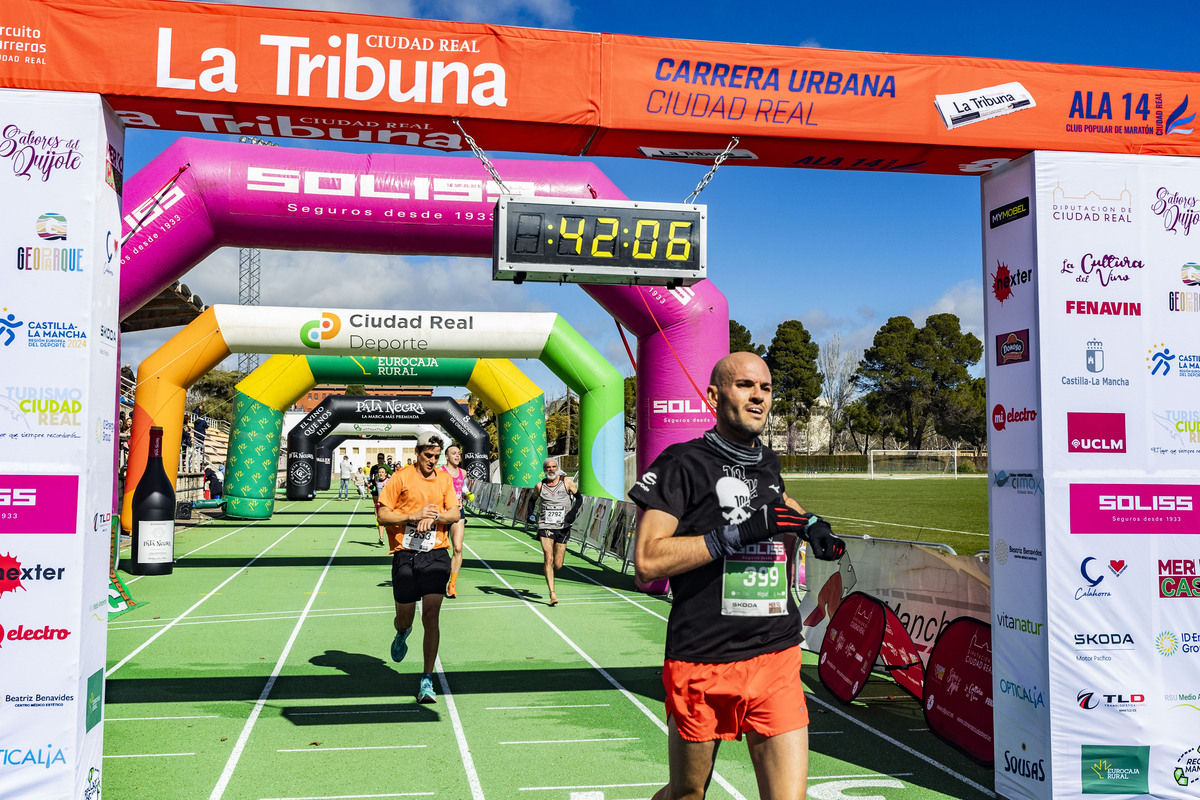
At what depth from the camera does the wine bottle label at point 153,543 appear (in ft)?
44.1

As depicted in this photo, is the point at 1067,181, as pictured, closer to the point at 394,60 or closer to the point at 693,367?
the point at 394,60

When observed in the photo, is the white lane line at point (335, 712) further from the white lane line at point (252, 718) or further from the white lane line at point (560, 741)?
the white lane line at point (560, 741)

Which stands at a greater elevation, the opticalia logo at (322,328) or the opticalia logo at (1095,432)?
the opticalia logo at (322,328)

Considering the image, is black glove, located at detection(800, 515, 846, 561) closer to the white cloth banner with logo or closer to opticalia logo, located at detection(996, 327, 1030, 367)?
the white cloth banner with logo

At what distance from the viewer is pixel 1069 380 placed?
491 cm

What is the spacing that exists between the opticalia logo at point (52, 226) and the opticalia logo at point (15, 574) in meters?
1.52

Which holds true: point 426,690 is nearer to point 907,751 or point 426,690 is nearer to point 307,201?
point 907,751

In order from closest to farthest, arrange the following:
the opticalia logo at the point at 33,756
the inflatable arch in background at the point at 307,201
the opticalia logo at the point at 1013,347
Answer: the opticalia logo at the point at 33,756
the opticalia logo at the point at 1013,347
the inflatable arch in background at the point at 307,201

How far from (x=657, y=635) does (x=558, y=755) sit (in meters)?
3.88

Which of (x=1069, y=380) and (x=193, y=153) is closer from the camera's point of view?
(x=1069, y=380)

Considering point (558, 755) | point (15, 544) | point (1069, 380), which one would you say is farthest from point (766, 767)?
point (15, 544)

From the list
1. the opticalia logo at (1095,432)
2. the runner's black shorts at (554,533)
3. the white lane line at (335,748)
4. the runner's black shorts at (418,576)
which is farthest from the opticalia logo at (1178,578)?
the runner's black shorts at (554,533)

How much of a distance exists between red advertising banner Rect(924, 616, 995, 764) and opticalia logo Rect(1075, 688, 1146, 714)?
2.06 feet

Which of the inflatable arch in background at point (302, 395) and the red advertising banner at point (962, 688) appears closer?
the red advertising banner at point (962, 688)
